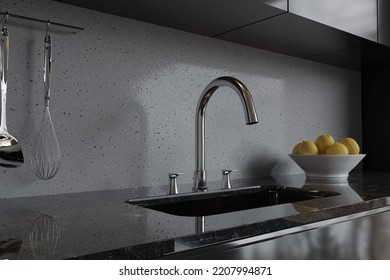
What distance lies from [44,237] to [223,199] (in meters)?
0.64

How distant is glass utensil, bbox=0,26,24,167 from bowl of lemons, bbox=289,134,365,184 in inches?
35.9

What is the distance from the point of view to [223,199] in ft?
3.71

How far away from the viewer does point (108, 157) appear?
1.09m

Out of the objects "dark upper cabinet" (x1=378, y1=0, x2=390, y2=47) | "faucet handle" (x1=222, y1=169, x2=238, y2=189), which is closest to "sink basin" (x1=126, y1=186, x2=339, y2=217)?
"faucet handle" (x1=222, y1=169, x2=238, y2=189)

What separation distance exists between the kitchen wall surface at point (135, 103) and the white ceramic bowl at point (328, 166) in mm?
197

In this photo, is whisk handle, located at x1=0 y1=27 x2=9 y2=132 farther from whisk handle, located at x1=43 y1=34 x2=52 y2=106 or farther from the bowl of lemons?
the bowl of lemons

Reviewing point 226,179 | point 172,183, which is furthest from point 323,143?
point 172,183

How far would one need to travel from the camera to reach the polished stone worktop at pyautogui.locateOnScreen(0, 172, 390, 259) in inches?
20.8

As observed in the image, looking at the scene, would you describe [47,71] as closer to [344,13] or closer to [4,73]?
[4,73]

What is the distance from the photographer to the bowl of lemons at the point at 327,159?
50.9 inches

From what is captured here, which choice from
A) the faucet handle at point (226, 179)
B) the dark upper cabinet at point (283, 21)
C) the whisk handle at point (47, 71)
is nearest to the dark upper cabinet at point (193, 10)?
the dark upper cabinet at point (283, 21)
